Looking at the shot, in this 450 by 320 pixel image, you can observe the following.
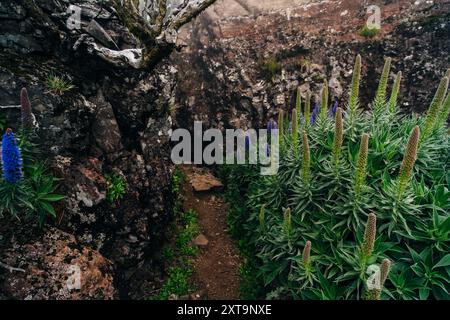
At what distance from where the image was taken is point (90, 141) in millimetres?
6266

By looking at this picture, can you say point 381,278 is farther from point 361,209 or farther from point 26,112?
point 26,112

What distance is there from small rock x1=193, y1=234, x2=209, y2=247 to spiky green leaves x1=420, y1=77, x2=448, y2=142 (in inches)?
199

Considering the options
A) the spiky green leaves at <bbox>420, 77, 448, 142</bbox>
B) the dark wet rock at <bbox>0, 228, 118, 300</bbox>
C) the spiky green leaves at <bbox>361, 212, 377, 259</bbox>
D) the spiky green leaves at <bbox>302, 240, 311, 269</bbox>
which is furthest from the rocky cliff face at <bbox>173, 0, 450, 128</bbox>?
the spiky green leaves at <bbox>361, 212, 377, 259</bbox>

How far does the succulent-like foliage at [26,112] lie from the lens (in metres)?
4.70

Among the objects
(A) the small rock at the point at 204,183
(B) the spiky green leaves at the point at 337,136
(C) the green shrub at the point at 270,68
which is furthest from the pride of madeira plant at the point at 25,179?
(C) the green shrub at the point at 270,68

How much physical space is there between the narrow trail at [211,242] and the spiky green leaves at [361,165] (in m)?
3.61

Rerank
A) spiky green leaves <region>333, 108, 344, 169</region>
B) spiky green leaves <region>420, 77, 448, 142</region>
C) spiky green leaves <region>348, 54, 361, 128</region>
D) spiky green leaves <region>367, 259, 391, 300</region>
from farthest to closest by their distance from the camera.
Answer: spiky green leaves <region>348, 54, 361, 128</region> < spiky green leaves <region>420, 77, 448, 142</region> < spiky green leaves <region>333, 108, 344, 169</region> < spiky green leaves <region>367, 259, 391, 300</region>

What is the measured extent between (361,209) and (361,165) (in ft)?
3.20

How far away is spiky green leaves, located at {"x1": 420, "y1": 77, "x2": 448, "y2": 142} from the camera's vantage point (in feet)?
14.8

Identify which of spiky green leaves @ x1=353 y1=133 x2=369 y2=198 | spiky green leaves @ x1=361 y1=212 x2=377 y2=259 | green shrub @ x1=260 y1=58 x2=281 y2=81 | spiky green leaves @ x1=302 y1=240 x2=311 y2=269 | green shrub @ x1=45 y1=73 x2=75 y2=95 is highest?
green shrub @ x1=260 y1=58 x2=281 y2=81

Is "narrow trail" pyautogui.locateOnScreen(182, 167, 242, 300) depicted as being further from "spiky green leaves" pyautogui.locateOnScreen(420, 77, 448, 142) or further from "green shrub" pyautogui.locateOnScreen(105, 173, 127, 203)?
"spiky green leaves" pyautogui.locateOnScreen(420, 77, 448, 142)

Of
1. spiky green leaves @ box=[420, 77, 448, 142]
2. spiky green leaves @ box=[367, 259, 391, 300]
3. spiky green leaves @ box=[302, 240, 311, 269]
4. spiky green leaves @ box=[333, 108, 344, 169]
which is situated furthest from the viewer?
spiky green leaves @ box=[420, 77, 448, 142]

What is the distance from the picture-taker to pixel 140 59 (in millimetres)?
6535

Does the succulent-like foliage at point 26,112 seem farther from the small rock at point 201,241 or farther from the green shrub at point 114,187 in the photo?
the small rock at point 201,241
